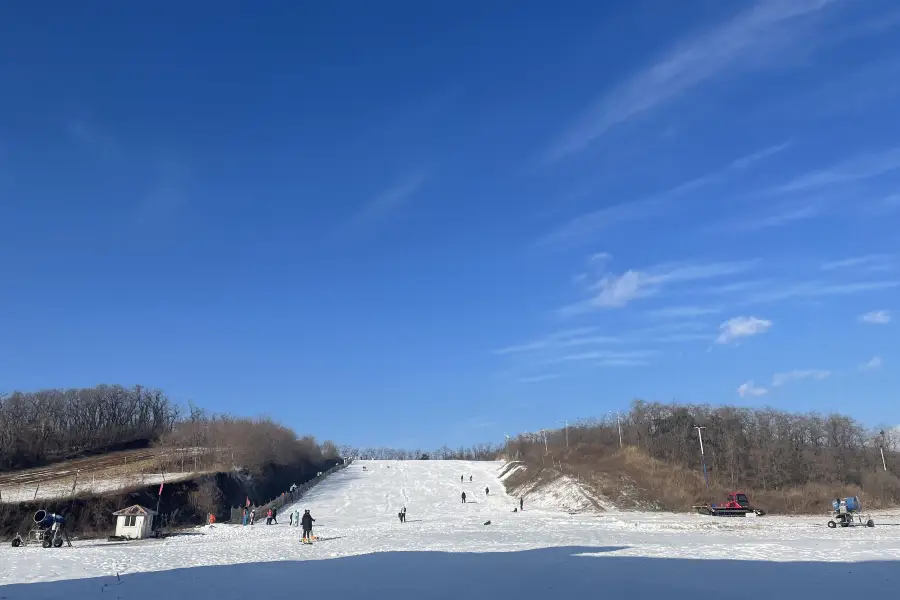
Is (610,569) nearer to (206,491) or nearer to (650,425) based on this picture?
(206,491)

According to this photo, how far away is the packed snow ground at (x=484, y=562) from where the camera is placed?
15336 mm

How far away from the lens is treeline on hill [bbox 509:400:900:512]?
53.7m

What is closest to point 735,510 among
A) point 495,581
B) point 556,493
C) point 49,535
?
point 556,493

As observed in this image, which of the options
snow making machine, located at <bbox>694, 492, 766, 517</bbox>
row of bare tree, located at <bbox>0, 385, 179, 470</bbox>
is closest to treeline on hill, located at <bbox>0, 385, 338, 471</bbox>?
row of bare tree, located at <bbox>0, 385, 179, 470</bbox>

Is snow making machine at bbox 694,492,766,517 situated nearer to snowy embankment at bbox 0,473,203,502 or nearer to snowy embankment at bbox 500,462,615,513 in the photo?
snowy embankment at bbox 500,462,615,513

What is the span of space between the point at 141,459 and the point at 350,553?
190 ft

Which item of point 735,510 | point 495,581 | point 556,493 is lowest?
point 735,510

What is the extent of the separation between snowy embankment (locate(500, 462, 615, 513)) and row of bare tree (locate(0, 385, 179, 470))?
2518 inches

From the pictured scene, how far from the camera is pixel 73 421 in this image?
108062mm

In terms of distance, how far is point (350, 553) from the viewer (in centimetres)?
2314

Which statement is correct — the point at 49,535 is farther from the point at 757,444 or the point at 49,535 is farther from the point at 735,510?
the point at 757,444

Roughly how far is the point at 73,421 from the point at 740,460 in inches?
4004

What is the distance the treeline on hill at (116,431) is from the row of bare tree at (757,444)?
1524 inches

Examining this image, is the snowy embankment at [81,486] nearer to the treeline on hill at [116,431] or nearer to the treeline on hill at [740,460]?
the treeline on hill at [116,431]
